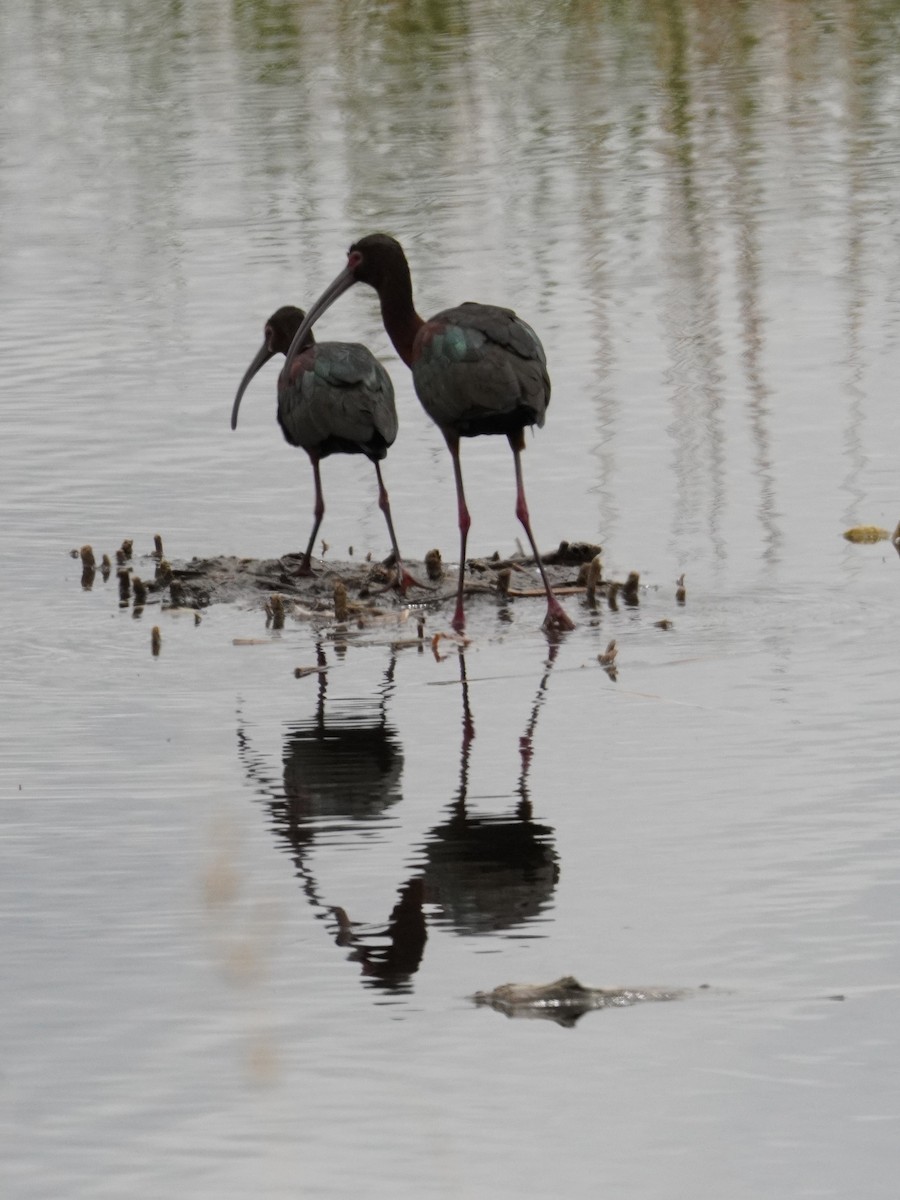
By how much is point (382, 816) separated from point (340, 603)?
2.73 m

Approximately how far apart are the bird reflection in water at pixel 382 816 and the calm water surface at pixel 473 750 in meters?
0.02

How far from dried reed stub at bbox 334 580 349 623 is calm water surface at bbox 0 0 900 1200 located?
0.54 ft

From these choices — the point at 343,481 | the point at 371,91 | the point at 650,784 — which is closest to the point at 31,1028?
the point at 650,784

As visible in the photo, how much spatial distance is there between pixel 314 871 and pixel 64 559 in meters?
4.77

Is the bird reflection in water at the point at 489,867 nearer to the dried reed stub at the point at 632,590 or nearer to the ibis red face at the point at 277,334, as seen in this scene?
the dried reed stub at the point at 632,590

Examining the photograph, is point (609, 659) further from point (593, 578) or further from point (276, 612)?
point (276, 612)

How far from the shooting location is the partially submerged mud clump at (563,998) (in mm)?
5977

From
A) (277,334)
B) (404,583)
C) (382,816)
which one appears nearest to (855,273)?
(277,334)

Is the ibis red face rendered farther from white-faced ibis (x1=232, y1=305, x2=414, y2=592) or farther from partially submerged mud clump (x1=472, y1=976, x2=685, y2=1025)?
partially submerged mud clump (x1=472, y1=976, x2=685, y2=1025)

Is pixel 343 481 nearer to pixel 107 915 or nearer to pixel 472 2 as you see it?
pixel 107 915

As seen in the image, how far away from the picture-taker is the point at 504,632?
10250mm

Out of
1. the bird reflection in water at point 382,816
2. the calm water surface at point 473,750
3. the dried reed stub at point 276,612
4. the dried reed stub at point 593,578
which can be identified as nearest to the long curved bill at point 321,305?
the calm water surface at point 473,750

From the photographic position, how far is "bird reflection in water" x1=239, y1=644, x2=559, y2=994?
6.61 meters

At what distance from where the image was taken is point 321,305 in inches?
466
